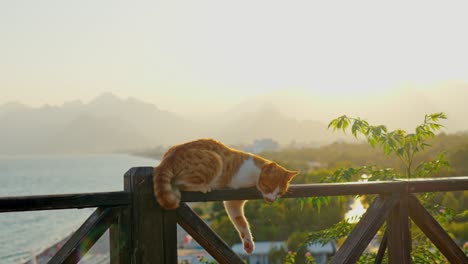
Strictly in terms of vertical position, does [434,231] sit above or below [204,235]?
below

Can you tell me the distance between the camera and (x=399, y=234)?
3123 millimetres

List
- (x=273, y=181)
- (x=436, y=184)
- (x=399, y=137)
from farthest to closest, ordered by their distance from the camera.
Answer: (x=399, y=137)
(x=436, y=184)
(x=273, y=181)

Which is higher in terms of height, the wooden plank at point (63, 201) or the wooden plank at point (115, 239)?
the wooden plank at point (63, 201)

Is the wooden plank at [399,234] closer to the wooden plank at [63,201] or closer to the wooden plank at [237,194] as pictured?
the wooden plank at [237,194]

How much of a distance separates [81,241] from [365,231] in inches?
56.7

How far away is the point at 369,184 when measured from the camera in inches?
117

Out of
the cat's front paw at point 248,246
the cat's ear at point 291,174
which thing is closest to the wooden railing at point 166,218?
the cat's ear at point 291,174

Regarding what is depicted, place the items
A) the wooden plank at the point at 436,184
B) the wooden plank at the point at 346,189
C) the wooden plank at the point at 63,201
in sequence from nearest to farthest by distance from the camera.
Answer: the wooden plank at the point at 63,201 → the wooden plank at the point at 346,189 → the wooden plank at the point at 436,184

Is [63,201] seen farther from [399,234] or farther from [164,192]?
[399,234]

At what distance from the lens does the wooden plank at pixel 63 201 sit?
2.25 meters

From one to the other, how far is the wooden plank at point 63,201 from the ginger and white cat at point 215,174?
18 cm

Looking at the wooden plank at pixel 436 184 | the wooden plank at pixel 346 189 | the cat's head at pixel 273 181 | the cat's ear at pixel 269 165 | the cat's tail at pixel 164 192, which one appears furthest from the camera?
the cat's ear at pixel 269 165

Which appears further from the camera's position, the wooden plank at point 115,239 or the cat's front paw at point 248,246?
the cat's front paw at point 248,246

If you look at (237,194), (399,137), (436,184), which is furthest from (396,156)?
(237,194)
